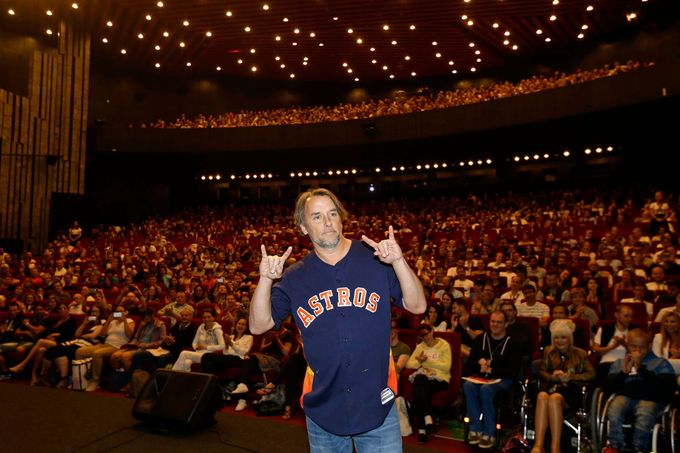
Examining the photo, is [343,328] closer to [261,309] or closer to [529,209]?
[261,309]

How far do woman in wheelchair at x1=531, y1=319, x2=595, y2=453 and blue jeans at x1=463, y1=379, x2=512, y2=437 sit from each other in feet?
1.26

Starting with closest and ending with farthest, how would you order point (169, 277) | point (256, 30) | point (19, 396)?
point (19, 396) < point (169, 277) < point (256, 30)

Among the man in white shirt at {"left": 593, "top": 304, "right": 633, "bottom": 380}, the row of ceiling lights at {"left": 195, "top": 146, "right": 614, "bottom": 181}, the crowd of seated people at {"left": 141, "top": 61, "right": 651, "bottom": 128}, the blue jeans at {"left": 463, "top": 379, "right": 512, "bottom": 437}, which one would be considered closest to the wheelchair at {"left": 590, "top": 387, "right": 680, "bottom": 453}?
the man in white shirt at {"left": 593, "top": 304, "right": 633, "bottom": 380}

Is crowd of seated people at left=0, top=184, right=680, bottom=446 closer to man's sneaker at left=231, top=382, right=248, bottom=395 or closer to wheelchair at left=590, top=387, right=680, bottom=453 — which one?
man's sneaker at left=231, top=382, right=248, bottom=395

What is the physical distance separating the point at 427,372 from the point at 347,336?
3.50m

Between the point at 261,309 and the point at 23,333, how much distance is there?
711 centimetres

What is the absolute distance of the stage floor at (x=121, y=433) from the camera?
445cm

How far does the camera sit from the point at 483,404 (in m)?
4.62

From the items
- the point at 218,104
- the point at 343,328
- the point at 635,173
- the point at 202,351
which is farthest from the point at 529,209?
the point at 218,104

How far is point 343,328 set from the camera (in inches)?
74.9

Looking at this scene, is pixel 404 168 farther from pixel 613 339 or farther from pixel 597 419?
pixel 597 419

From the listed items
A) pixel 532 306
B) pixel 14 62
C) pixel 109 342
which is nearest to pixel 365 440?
pixel 532 306

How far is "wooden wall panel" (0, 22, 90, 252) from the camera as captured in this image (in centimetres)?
1524

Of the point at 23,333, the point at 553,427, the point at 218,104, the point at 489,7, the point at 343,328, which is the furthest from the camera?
the point at 218,104
